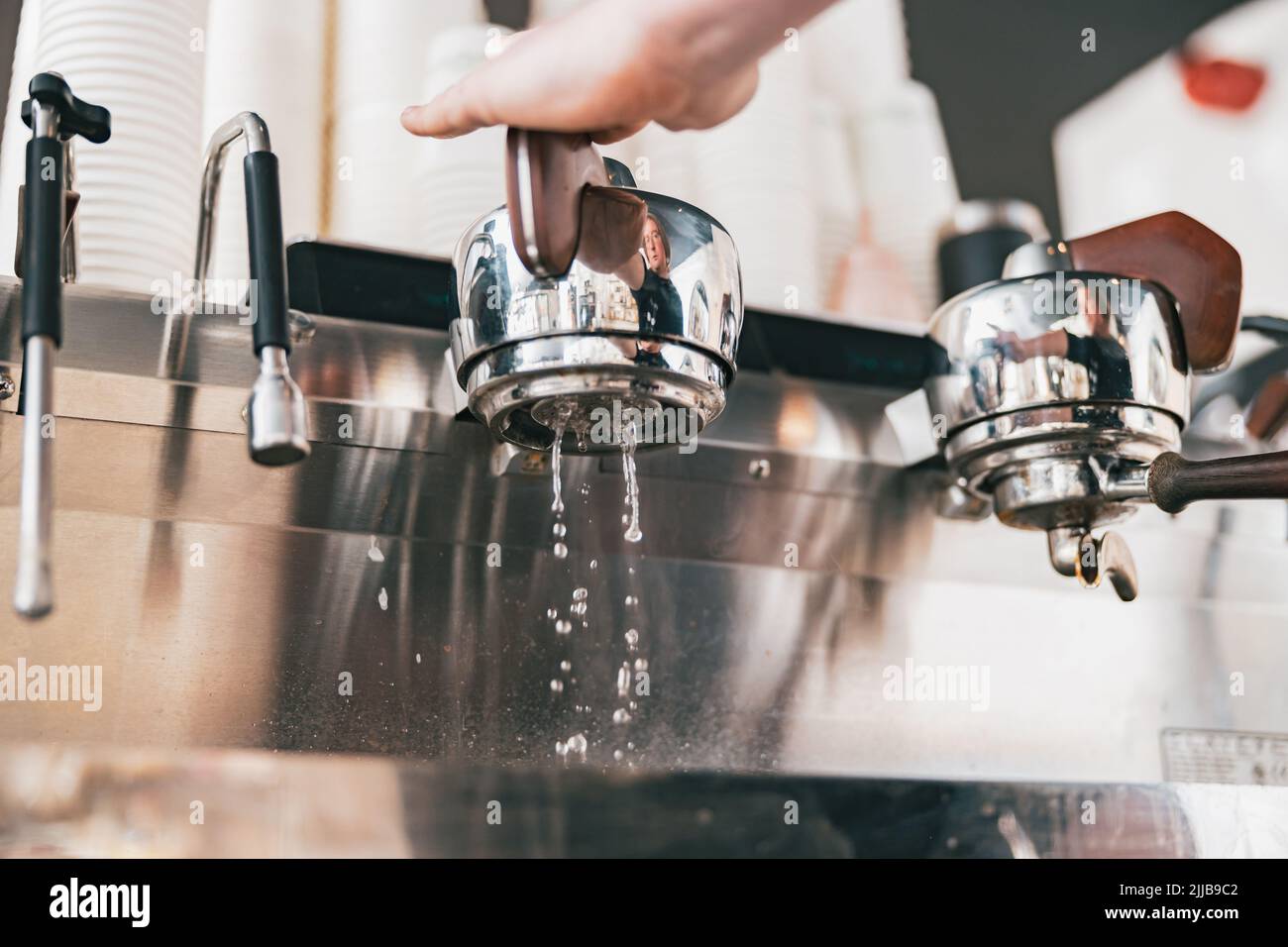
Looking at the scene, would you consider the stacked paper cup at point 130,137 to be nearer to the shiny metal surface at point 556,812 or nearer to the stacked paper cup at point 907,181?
the shiny metal surface at point 556,812

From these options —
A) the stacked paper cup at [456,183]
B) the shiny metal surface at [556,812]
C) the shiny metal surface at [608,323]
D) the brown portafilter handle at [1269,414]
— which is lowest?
the shiny metal surface at [556,812]

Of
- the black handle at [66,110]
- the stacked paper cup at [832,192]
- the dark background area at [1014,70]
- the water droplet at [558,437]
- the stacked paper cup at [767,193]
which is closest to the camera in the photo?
the black handle at [66,110]

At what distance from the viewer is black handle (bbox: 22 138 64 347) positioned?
0.55 m

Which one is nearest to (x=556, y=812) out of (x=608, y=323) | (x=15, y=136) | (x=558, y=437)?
(x=558, y=437)

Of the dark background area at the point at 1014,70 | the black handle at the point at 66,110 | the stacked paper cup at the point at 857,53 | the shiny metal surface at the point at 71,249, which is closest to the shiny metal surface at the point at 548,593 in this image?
the shiny metal surface at the point at 71,249

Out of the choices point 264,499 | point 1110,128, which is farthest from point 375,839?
point 1110,128

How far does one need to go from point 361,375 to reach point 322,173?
192mm

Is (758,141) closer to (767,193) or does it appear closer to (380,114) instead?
(767,193)

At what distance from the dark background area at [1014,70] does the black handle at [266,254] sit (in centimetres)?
110

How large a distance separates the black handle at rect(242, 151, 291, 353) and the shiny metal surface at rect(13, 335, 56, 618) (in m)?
0.09

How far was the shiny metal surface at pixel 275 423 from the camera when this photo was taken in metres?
0.54

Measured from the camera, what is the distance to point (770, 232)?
1011 mm

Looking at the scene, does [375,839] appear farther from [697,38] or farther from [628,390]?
[697,38]

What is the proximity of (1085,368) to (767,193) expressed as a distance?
318 millimetres
